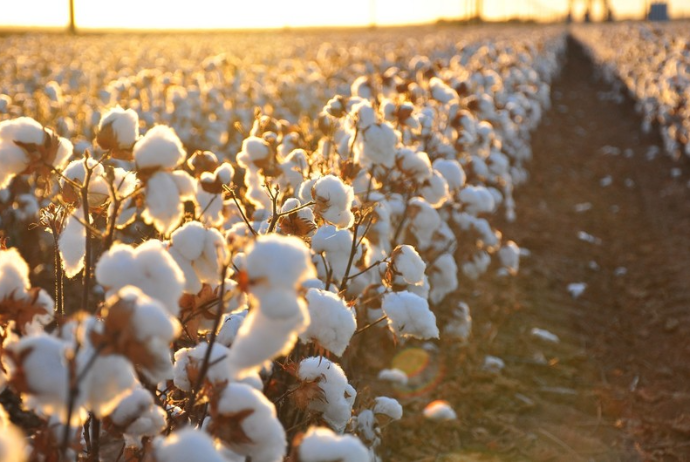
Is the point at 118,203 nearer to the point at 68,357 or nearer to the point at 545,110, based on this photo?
the point at 68,357

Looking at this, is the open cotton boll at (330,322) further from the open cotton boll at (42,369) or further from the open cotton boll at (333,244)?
the open cotton boll at (42,369)

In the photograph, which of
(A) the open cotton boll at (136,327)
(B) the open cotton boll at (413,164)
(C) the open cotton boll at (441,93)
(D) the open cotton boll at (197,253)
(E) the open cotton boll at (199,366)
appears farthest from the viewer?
(C) the open cotton boll at (441,93)

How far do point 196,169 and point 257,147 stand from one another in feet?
1.06

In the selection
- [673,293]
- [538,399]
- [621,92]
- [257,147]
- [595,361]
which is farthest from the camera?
[621,92]

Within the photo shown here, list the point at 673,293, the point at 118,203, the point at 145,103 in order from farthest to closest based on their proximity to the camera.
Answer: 1. the point at 145,103
2. the point at 673,293
3. the point at 118,203

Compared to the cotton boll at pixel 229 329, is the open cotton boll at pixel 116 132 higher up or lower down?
higher up

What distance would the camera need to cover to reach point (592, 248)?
24.4ft

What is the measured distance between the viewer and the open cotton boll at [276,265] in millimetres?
1180

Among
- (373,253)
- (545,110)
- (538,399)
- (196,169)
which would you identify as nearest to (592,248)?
(538,399)

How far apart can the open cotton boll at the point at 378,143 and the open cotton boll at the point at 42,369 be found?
1.93 m

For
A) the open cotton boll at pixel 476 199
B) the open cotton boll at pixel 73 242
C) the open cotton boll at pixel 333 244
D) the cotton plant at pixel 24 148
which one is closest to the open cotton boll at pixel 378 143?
the open cotton boll at pixel 333 244

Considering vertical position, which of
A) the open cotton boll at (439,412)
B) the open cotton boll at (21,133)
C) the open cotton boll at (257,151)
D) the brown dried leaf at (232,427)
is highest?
the open cotton boll at (21,133)

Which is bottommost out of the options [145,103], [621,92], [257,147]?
[621,92]

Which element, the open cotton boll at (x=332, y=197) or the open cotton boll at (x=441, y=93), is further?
the open cotton boll at (x=441, y=93)
